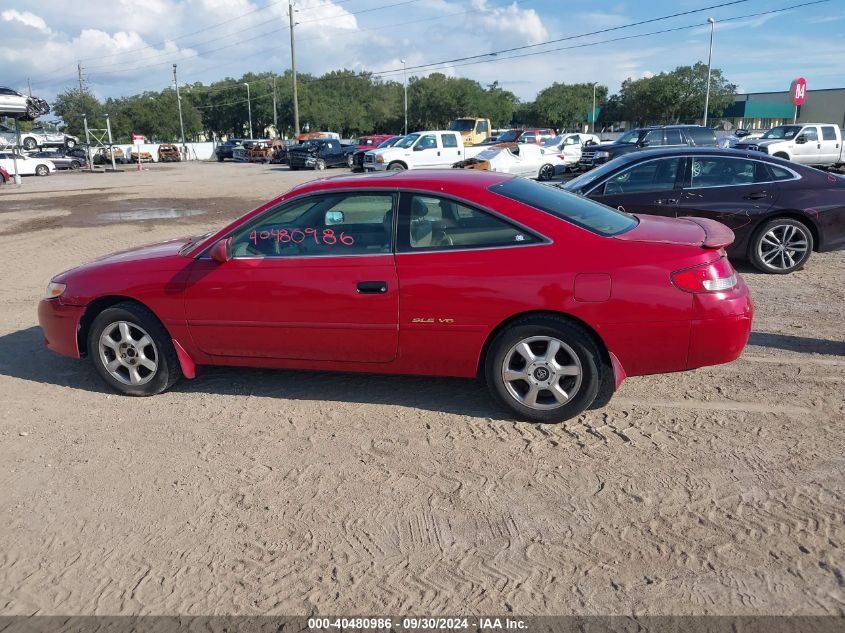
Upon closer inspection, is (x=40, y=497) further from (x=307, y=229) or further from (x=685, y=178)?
(x=685, y=178)

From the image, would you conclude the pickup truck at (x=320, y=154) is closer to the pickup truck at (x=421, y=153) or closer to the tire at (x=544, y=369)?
the pickup truck at (x=421, y=153)

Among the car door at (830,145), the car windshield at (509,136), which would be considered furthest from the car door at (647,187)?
the car windshield at (509,136)

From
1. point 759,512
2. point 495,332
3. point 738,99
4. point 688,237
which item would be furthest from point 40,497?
point 738,99

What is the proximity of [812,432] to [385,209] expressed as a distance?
299cm

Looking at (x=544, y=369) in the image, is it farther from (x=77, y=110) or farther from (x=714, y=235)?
(x=77, y=110)

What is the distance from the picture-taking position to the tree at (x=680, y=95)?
63.5m

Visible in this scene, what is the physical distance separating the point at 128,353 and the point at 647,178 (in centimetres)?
652

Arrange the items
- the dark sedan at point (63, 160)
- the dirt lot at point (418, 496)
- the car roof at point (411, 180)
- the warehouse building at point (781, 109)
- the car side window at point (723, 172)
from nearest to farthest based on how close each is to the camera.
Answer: the dirt lot at point (418, 496), the car roof at point (411, 180), the car side window at point (723, 172), the dark sedan at point (63, 160), the warehouse building at point (781, 109)

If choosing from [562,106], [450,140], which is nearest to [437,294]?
[450,140]

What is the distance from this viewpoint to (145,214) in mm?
17594

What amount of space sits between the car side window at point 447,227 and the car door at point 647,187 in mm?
4742

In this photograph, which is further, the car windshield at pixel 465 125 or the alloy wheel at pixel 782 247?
the car windshield at pixel 465 125

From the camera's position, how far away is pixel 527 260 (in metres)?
4.20

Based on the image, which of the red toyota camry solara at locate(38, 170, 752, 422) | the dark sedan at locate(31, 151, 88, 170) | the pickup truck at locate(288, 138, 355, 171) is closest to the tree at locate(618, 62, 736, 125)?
the pickup truck at locate(288, 138, 355, 171)
